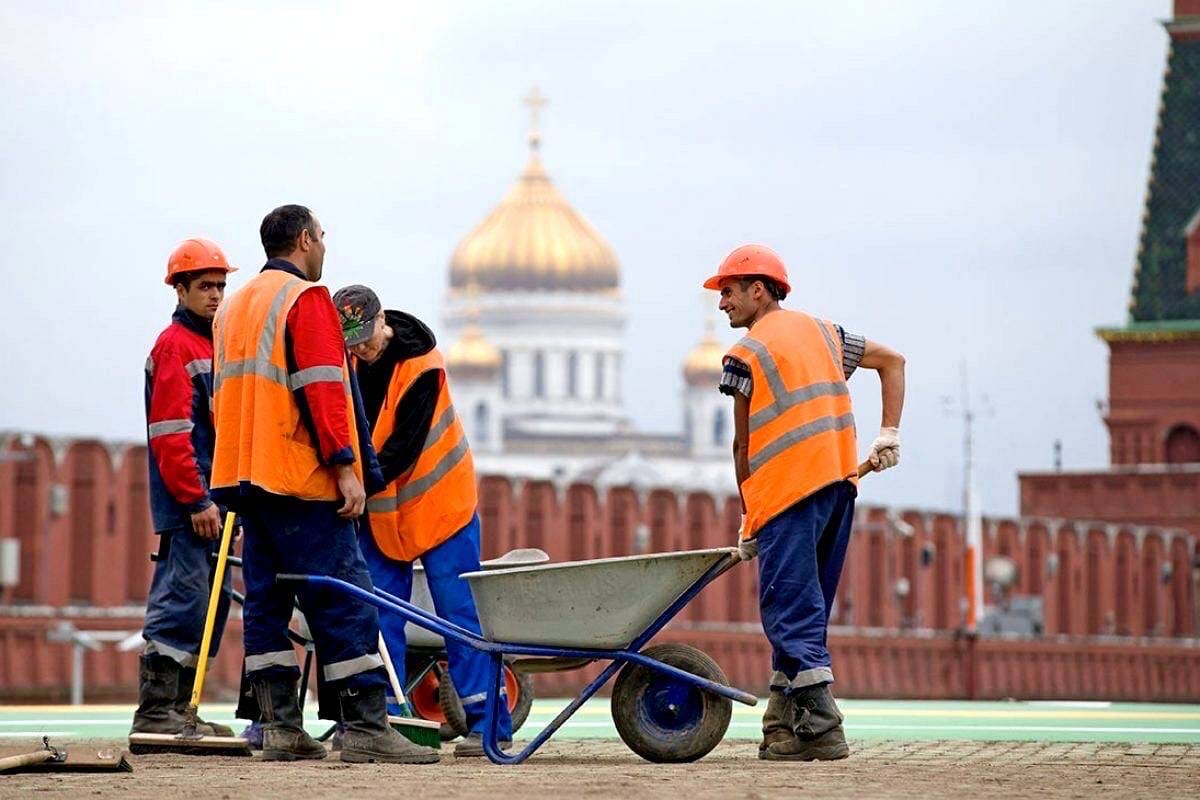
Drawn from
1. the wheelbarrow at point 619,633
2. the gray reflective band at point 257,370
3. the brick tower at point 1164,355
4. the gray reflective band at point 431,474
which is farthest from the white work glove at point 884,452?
the brick tower at point 1164,355

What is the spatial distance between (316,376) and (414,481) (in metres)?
0.93

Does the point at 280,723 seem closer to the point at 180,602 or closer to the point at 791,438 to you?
the point at 180,602

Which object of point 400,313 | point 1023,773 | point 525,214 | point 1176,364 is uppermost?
point 525,214

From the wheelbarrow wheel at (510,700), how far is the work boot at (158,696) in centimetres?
83

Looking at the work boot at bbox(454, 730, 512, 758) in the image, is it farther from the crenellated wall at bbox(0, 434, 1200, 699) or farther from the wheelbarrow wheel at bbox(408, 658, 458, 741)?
the crenellated wall at bbox(0, 434, 1200, 699)

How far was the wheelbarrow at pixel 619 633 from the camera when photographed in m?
9.18

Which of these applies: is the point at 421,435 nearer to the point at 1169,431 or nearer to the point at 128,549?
the point at 128,549

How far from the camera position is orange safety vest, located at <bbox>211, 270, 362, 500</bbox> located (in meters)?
9.16

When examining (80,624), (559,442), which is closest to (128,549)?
(80,624)

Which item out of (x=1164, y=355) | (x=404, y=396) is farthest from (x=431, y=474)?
(x=1164, y=355)

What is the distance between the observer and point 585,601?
9219 mm

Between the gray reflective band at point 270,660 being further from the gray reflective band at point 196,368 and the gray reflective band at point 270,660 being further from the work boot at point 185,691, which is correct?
the gray reflective band at point 196,368

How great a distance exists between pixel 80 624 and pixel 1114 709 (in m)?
20.5

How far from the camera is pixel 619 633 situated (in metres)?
9.22
